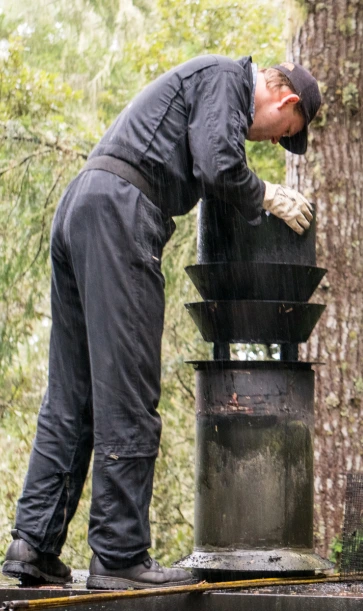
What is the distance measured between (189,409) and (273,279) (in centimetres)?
524

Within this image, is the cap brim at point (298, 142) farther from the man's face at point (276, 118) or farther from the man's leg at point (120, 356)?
the man's leg at point (120, 356)

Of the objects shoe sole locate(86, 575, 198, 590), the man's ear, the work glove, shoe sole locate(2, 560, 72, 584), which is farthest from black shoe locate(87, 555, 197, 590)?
the man's ear

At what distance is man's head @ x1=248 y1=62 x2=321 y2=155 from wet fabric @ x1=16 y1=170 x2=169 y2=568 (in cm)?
65

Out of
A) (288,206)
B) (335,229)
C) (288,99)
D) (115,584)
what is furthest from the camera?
(335,229)

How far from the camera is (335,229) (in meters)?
6.26

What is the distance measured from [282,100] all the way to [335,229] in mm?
2462

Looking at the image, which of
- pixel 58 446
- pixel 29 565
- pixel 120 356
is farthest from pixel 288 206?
pixel 29 565

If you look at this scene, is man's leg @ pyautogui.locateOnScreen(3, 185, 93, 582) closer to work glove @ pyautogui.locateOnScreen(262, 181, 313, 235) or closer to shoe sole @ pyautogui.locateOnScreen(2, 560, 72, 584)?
shoe sole @ pyautogui.locateOnScreen(2, 560, 72, 584)

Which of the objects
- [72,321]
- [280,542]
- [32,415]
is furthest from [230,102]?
[32,415]

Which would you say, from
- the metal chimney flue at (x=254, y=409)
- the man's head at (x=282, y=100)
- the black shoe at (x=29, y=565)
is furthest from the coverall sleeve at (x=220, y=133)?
the black shoe at (x=29, y=565)

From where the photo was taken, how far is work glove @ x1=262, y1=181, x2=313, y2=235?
3.94 m

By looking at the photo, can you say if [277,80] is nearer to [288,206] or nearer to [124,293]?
[288,206]

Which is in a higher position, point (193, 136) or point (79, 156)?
point (79, 156)

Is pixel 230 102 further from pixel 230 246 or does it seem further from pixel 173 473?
pixel 173 473
